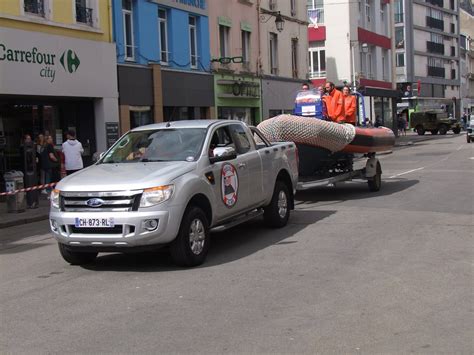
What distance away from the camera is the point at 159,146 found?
332 inches

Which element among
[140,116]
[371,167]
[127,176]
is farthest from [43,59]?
[127,176]

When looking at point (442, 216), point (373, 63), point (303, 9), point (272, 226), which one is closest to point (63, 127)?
point (272, 226)

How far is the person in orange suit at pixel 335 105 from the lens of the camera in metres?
14.7

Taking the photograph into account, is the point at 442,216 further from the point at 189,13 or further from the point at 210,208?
the point at 189,13

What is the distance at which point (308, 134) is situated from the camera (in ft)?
42.4

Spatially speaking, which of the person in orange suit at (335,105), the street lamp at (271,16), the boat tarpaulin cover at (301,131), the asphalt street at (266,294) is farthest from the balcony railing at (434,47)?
the asphalt street at (266,294)

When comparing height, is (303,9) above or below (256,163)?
above

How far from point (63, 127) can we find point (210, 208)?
42.1 feet

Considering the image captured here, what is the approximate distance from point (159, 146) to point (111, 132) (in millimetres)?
11772

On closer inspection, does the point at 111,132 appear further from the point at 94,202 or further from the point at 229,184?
the point at 94,202

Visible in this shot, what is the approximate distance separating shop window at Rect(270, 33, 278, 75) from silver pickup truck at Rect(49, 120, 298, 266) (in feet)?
71.6

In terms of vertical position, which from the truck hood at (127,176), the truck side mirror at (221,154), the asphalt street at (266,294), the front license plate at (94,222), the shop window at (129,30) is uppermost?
the shop window at (129,30)

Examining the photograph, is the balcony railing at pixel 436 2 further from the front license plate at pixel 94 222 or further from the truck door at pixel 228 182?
the front license plate at pixel 94 222

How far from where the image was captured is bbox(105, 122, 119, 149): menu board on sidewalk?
64.5ft
